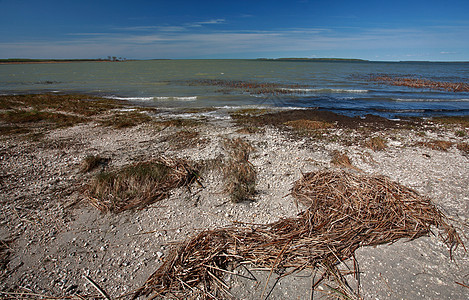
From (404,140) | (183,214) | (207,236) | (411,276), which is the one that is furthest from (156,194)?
(404,140)

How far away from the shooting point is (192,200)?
6195 millimetres

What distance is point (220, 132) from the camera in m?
12.2

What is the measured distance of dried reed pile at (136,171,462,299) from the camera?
386 centimetres

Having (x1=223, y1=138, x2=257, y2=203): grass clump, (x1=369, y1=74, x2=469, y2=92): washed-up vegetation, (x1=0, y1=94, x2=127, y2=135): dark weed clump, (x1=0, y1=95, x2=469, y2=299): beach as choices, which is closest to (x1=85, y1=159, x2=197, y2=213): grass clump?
(x1=0, y1=95, x2=469, y2=299): beach

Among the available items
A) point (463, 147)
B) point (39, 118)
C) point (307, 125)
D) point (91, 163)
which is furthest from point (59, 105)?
point (463, 147)

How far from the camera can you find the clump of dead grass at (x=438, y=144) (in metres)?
9.80

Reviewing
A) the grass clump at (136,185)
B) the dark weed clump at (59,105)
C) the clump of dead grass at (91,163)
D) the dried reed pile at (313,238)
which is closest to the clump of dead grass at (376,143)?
the dried reed pile at (313,238)

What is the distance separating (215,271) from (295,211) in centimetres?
250

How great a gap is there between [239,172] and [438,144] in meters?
9.15

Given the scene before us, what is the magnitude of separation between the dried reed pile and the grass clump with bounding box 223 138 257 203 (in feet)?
4.00

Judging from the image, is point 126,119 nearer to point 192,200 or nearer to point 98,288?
point 192,200

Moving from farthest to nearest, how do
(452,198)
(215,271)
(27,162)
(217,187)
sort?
(27,162) → (217,187) → (452,198) → (215,271)

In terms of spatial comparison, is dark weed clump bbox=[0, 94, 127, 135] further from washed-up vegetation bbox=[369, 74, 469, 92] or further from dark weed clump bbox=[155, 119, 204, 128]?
washed-up vegetation bbox=[369, 74, 469, 92]

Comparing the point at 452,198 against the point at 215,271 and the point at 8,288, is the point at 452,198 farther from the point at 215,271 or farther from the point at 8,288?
the point at 8,288
